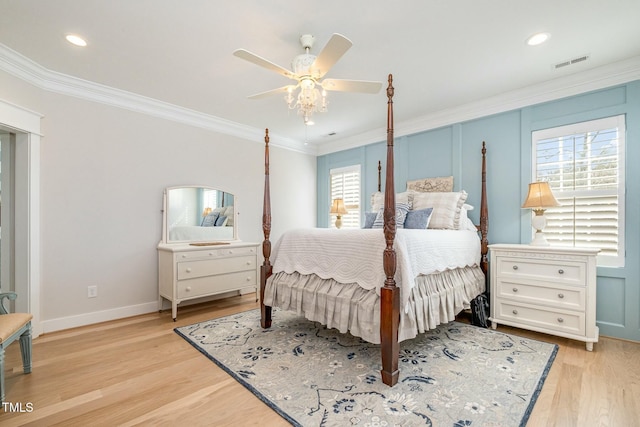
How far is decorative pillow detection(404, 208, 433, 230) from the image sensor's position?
334 cm

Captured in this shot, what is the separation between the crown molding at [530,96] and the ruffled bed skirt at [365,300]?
1977mm

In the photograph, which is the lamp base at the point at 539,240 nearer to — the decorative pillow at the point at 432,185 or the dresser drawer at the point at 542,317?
the dresser drawer at the point at 542,317

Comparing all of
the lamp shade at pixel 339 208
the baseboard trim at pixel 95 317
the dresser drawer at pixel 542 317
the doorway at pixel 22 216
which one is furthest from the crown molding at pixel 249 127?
the baseboard trim at pixel 95 317

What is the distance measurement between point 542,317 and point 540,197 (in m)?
1.14

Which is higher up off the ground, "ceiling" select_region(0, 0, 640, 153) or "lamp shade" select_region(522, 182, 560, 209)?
"ceiling" select_region(0, 0, 640, 153)

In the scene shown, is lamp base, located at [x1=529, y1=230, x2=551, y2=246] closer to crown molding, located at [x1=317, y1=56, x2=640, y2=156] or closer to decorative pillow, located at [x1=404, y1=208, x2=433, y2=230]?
decorative pillow, located at [x1=404, y1=208, x2=433, y2=230]

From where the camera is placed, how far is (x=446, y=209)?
3412mm

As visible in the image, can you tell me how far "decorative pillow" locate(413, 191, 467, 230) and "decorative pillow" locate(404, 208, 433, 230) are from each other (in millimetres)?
94

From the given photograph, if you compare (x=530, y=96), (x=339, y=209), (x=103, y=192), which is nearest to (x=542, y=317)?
(x=530, y=96)

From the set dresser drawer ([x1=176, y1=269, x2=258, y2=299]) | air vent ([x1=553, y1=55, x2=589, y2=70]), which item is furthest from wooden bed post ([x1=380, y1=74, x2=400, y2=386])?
dresser drawer ([x1=176, y1=269, x2=258, y2=299])

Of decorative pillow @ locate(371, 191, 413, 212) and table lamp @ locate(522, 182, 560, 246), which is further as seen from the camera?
decorative pillow @ locate(371, 191, 413, 212)

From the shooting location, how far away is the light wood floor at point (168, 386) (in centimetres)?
166

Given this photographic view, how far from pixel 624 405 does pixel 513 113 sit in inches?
114

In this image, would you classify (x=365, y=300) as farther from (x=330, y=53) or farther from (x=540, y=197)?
(x=540, y=197)
